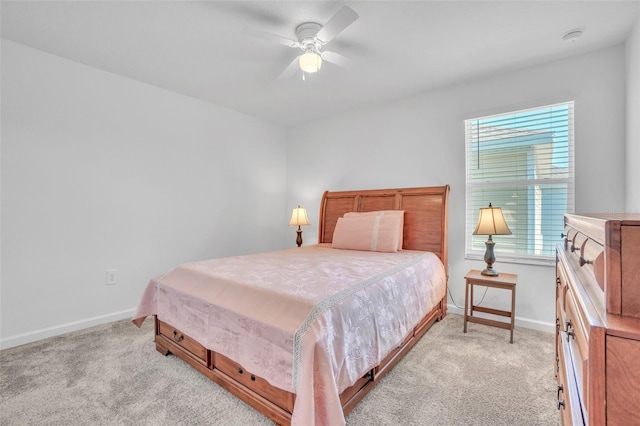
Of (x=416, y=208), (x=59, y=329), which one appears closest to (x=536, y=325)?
(x=416, y=208)

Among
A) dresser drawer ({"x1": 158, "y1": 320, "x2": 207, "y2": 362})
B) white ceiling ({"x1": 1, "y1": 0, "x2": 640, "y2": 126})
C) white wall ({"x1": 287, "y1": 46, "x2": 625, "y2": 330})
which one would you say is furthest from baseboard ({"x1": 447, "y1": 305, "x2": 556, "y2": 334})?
dresser drawer ({"x1": 158, "y1": 320, "x2": 207, "y2": 362})

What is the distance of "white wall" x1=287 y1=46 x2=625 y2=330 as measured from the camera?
96.3 inches

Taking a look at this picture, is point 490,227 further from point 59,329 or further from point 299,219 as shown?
point 59,329

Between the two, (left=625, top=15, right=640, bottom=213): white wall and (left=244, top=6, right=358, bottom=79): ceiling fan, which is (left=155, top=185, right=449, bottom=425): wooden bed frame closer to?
(left=625, top=15, right=640, bottom=213): white wall

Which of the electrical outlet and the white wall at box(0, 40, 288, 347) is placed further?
the electrical outlet

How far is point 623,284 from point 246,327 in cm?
147

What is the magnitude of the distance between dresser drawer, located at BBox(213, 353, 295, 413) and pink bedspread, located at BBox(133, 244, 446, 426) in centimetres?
10

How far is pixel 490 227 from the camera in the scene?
8.66 feet

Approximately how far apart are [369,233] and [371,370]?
1640 mm

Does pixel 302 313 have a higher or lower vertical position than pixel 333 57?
lower

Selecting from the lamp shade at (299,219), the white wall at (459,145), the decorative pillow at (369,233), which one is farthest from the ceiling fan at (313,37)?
the lamp shade at (299,219)

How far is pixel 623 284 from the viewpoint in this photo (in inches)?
24.5

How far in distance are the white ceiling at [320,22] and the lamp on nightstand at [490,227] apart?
4.61 feet

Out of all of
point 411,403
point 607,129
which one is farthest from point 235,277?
point 607,129
